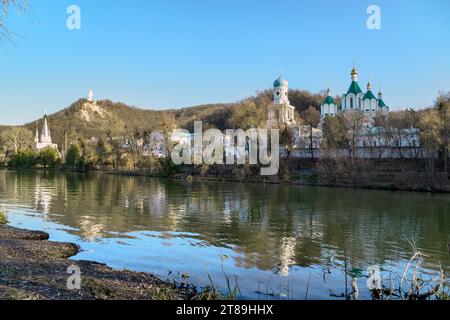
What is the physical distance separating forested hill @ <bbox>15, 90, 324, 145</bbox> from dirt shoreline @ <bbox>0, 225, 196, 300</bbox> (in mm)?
48753

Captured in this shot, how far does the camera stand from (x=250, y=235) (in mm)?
18984

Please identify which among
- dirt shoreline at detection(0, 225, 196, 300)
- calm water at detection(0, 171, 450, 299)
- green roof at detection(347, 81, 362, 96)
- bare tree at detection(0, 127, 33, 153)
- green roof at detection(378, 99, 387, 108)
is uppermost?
green roof at detection(347, 81, 362, 96)

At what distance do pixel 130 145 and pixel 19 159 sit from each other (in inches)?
1540

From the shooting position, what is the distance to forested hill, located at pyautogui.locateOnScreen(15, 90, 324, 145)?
62.8 metres

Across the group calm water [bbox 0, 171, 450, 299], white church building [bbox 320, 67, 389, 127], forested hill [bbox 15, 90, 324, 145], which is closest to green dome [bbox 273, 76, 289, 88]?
forested hill [bbox 15, 90, 324, 145]

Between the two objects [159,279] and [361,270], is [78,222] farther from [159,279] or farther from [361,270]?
[361,270]

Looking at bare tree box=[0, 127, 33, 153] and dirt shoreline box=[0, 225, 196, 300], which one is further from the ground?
bare tree box=[0, 127, 33, 153]

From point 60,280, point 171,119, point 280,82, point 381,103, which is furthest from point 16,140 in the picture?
point 60,280

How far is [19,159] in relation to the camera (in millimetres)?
101625

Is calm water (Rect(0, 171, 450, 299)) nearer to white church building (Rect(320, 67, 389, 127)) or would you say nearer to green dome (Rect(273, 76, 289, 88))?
white church building (Rect(320, 67, 389, 127))

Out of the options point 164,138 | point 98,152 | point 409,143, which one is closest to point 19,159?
point 98,152

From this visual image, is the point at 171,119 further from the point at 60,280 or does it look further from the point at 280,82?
the point at 60,280

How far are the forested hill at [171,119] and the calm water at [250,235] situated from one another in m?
30.9

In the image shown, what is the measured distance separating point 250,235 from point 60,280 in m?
10.8
